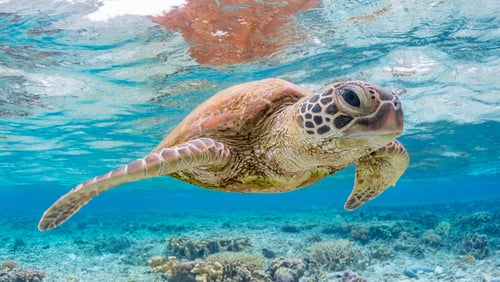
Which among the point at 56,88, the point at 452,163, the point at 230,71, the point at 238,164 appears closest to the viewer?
the point at 238,164

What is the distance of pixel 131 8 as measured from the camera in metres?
7.77

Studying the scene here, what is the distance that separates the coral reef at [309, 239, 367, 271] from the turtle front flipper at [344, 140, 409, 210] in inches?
189

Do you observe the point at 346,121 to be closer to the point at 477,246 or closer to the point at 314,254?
the point at 314,254

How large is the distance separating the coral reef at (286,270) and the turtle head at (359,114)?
552 cm

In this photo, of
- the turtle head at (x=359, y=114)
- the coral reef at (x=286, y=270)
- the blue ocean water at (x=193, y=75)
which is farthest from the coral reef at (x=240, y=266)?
the turtle head at (x=359, y=114)

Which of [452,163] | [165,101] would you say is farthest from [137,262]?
[452,163]

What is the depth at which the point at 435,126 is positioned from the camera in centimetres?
1764

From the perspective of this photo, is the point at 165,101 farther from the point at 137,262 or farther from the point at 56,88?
the point at 137,262

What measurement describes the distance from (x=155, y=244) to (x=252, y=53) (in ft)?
29.6

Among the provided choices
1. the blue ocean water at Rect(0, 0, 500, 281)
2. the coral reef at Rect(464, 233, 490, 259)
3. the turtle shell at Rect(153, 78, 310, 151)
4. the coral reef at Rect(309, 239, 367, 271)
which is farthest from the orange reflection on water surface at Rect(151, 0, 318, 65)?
the coral reef at Rect(464, 233, 490, 259)

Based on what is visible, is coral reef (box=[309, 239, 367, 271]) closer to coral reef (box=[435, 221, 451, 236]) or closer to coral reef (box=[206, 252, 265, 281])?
coral reef (box=[206, 252, 265, 281])

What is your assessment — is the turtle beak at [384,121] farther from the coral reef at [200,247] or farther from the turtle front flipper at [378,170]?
the coral reef at [200,247]

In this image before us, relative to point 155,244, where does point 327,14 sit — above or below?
above

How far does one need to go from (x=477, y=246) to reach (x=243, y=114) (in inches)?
394
